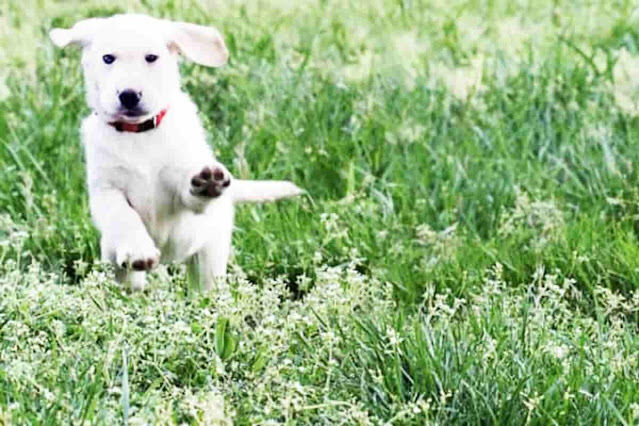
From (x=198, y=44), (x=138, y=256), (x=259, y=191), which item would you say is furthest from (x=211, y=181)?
(x=259, y=191)

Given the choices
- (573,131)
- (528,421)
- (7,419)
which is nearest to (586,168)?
(573,131)

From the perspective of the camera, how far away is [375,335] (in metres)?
4.34

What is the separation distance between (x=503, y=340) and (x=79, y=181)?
246cm

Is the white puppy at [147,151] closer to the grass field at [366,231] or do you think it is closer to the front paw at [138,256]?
the front paw at [138,256]

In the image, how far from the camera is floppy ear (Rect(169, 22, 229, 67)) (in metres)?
4.98

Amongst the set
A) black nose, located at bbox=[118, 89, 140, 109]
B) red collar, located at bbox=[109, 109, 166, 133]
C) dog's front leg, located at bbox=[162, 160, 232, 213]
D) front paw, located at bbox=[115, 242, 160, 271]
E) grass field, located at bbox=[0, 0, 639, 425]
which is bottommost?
grass field, located at bbox=[0, 0, 639, 425]

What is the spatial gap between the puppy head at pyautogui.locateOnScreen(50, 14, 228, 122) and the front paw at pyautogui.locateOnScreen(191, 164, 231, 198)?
28 cm

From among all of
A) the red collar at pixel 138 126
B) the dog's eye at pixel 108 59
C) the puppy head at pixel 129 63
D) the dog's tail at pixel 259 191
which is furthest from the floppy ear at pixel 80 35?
the dog's tail at pixel 259 191

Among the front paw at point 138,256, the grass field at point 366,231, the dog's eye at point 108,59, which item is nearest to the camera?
the grass field at point 366,231

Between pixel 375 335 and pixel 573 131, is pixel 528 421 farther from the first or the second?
pixel 573 131

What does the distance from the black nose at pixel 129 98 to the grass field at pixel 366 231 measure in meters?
0.49

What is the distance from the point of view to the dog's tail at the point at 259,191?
222 inches

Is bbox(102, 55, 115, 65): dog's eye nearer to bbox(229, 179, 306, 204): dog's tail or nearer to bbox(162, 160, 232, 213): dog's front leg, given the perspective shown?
bbox(162, 160, 232, 213): dog's front leg

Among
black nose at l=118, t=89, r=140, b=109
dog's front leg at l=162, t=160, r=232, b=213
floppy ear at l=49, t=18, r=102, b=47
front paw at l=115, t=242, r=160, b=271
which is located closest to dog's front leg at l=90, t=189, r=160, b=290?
front paw at l=115, t=242, r=160, b=271
